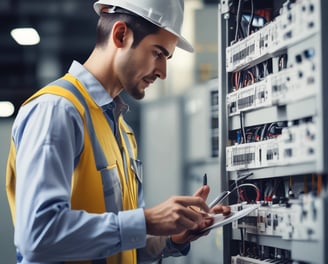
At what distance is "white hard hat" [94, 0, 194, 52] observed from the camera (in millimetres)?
1862

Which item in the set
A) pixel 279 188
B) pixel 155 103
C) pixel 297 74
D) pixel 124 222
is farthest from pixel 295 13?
pixel 155 103

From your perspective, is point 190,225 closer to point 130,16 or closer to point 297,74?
point 297,74

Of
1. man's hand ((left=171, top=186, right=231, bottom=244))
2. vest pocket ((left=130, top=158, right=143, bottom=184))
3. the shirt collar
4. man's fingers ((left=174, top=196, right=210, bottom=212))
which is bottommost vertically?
man's hand ((left=171, top=186, right=231, bottom=244))

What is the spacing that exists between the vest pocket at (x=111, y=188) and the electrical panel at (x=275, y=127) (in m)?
0.46

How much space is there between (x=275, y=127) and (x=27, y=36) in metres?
2.03

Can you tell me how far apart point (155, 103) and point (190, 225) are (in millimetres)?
1998

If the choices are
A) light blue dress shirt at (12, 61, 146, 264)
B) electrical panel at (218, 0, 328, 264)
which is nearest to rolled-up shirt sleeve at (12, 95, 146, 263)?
light blue dress shirt at (12, 61, 146, 264)

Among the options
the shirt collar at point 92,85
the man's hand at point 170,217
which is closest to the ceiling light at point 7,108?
the shirt collar at point 92,85

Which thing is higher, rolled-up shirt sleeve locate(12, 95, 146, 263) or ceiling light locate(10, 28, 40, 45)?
ceiling light locate(10, 28, 40, 45)

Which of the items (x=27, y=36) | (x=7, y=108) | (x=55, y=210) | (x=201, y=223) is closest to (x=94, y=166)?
(x=55, y=210)

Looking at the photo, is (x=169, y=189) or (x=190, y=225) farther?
(x=169, y=189)

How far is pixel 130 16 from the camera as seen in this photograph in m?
1.86

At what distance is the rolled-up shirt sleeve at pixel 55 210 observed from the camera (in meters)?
1.50

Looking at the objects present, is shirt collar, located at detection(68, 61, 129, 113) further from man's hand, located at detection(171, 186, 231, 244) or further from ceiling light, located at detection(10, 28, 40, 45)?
ceiling light, located at detection(10, 28, 40, 45)
